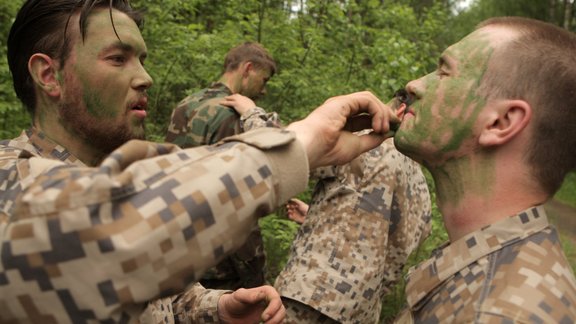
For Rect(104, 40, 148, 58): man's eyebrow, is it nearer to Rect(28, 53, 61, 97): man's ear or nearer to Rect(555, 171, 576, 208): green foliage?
Rect(28, 53, 61, 97): man's ear

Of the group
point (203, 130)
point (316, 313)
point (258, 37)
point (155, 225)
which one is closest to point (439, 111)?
point (155, 225)

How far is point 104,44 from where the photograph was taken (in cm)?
211

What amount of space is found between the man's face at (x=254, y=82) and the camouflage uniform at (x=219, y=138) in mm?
530

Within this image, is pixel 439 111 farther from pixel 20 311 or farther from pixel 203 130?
pixel 203 130

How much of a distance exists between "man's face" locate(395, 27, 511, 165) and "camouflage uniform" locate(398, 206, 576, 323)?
30 centimetres

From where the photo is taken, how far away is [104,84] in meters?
2.10

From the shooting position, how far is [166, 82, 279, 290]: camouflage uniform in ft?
14.5

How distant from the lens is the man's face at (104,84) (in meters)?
2.06

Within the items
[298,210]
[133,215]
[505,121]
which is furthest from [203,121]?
[133,215]

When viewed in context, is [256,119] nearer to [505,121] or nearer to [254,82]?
[254,82]

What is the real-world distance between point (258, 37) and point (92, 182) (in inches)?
258

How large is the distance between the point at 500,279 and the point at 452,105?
0.60 m

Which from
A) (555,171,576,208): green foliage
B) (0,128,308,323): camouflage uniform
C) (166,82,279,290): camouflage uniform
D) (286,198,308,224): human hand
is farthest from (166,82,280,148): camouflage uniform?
(555,171,576,208): green foliage

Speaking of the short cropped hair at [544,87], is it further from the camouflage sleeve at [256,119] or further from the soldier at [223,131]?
the soldier at [223,131]
